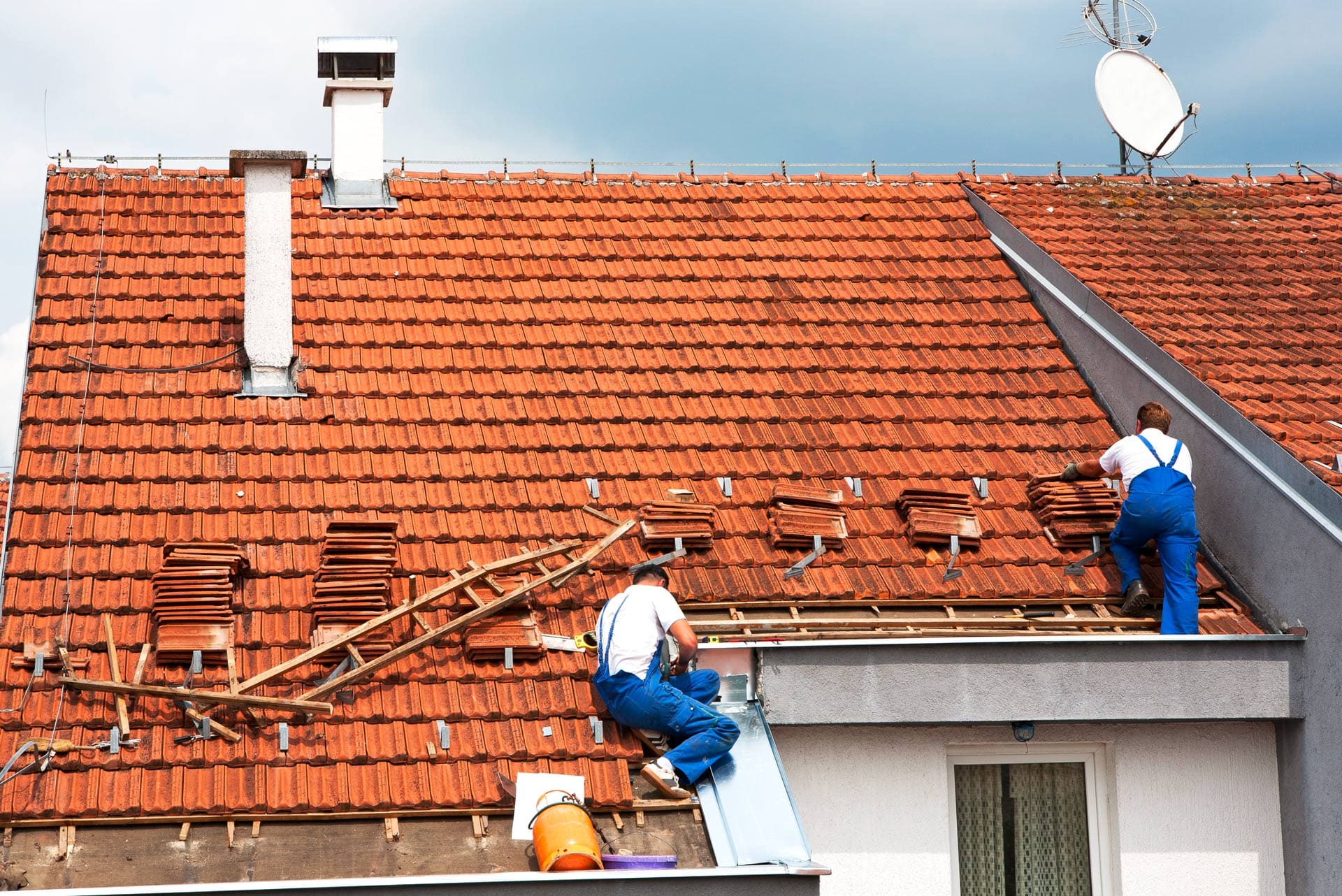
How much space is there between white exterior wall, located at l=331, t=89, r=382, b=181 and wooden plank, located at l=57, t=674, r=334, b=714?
5552 mm

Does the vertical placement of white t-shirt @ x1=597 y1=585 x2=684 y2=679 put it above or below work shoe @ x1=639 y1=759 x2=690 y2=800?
above

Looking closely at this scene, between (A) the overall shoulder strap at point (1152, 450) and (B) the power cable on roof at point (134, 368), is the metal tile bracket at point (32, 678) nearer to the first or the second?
(B) the power cable on roof at point (134, 368)

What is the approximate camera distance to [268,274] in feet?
31.5

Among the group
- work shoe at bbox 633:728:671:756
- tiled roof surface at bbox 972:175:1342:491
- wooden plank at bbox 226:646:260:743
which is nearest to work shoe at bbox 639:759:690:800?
work shoe at bbox 633:728:671:756

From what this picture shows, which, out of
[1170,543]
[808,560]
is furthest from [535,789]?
[1170,543]

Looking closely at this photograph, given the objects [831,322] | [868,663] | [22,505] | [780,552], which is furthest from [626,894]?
[831,322]

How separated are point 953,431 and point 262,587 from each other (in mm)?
4675

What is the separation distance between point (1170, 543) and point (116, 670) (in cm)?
589

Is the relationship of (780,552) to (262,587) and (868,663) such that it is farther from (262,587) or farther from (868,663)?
(262,587)

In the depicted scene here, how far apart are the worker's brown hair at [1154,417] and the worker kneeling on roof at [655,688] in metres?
3.37

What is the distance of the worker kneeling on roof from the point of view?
23.3 ft

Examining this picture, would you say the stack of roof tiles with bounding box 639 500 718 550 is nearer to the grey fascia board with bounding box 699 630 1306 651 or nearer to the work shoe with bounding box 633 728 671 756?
the grey fascia board with bounding box 699 630 1306 651

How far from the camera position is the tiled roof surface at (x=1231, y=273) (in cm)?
931

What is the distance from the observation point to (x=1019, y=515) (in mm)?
9102
